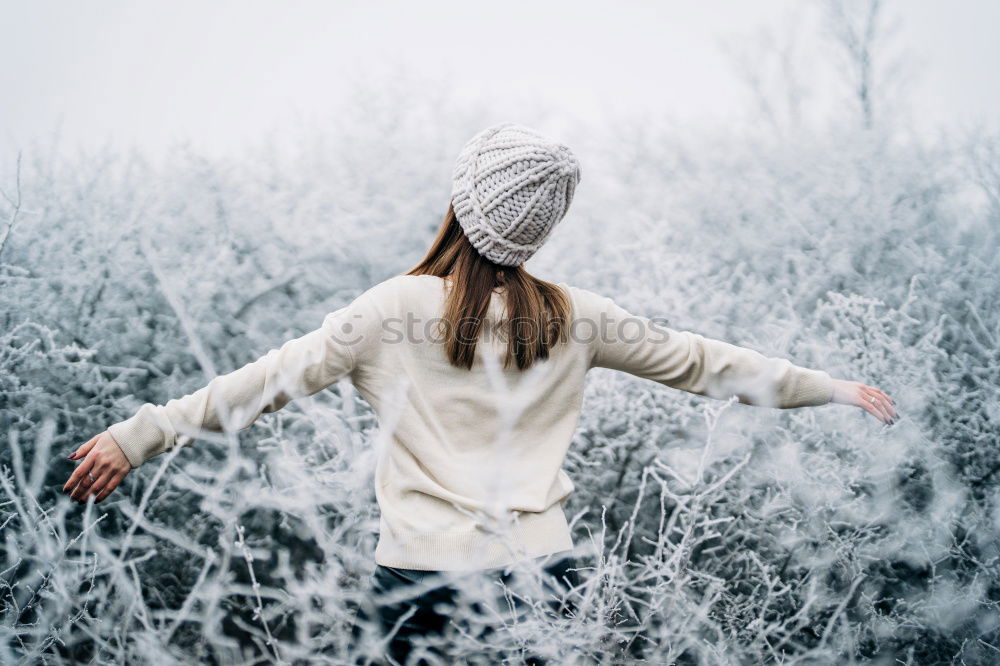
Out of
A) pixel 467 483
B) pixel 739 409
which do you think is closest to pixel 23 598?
pixel 467 483

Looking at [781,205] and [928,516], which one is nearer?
[928,516]

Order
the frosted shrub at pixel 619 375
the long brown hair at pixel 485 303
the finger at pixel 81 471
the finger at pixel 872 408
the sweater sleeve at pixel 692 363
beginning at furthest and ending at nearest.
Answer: the frosted shrub at pixel 619 375
the finger at pixel 872 408
the sweater sleeve at pixel 692 363
the long brown hair at pixel 485 303
the finger at pixel 81 471

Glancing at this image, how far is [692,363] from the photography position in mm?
1637

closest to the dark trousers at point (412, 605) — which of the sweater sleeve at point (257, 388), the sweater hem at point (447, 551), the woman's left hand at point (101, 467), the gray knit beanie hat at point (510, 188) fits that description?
the sweater hem at point (447, 551)

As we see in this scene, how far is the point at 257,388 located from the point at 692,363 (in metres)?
0.89

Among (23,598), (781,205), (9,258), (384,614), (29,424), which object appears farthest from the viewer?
(781,205)

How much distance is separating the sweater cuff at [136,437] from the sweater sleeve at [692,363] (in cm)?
83

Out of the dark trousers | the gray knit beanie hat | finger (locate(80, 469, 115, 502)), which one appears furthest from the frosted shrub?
the gray knit beanie hat

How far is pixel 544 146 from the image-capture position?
57.2 inches

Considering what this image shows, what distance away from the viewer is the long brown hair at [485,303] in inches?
55.2

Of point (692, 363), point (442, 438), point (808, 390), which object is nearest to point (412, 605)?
point (442, 438)

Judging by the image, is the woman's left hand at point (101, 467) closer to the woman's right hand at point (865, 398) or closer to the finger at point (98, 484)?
the finger at point (98, 484)

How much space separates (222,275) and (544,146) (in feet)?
5.84

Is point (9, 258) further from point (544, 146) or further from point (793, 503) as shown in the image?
point (793, 503)
